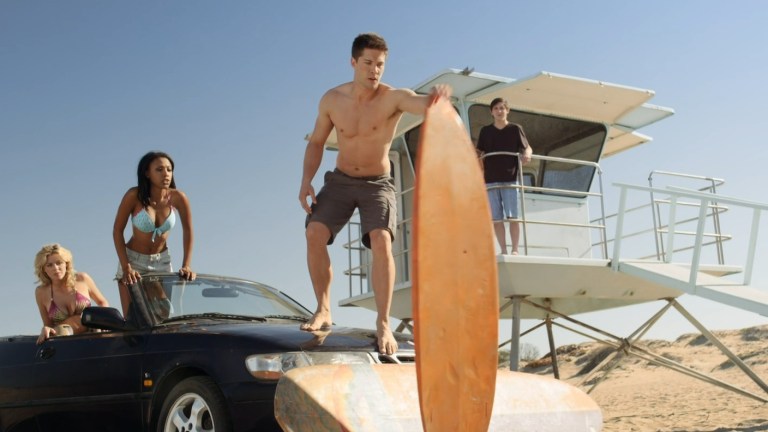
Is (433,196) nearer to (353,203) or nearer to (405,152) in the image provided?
(353,203)

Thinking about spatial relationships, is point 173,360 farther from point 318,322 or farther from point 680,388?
point 680,388

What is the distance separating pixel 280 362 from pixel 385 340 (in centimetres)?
72

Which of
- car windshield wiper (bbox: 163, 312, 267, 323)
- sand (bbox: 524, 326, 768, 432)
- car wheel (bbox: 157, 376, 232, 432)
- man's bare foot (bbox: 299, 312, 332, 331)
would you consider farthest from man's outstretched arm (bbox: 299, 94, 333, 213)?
sand (bbox: 524, 326, 768, 432)

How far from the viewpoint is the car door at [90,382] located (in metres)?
5.90

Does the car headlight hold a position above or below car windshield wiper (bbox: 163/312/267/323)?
below

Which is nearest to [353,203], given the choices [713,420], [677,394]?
[713,420]

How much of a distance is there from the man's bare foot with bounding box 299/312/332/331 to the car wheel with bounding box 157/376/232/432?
720 millimetres

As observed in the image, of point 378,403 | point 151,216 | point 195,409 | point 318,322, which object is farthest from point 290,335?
point 151,216

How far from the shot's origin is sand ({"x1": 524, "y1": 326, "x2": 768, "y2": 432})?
11405 mm

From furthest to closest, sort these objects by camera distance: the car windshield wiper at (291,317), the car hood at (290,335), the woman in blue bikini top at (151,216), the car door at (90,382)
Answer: the woman in blue bikini top at (151,216) < the car windshield wiper at (291,317) < the car door at (90,382) < the car hood at (290,335)

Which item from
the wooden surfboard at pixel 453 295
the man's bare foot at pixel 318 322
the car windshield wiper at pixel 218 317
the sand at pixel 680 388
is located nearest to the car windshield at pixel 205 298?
the car windshield wiper at pixel 218 317

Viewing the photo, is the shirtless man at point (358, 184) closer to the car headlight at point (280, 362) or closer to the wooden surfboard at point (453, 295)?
the car headlight at point (280, 362)

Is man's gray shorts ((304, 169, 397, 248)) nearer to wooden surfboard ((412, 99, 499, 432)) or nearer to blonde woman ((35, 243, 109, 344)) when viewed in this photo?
wooden surfboard ((412, 99, 499, 432))

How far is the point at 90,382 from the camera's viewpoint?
20.5ft
